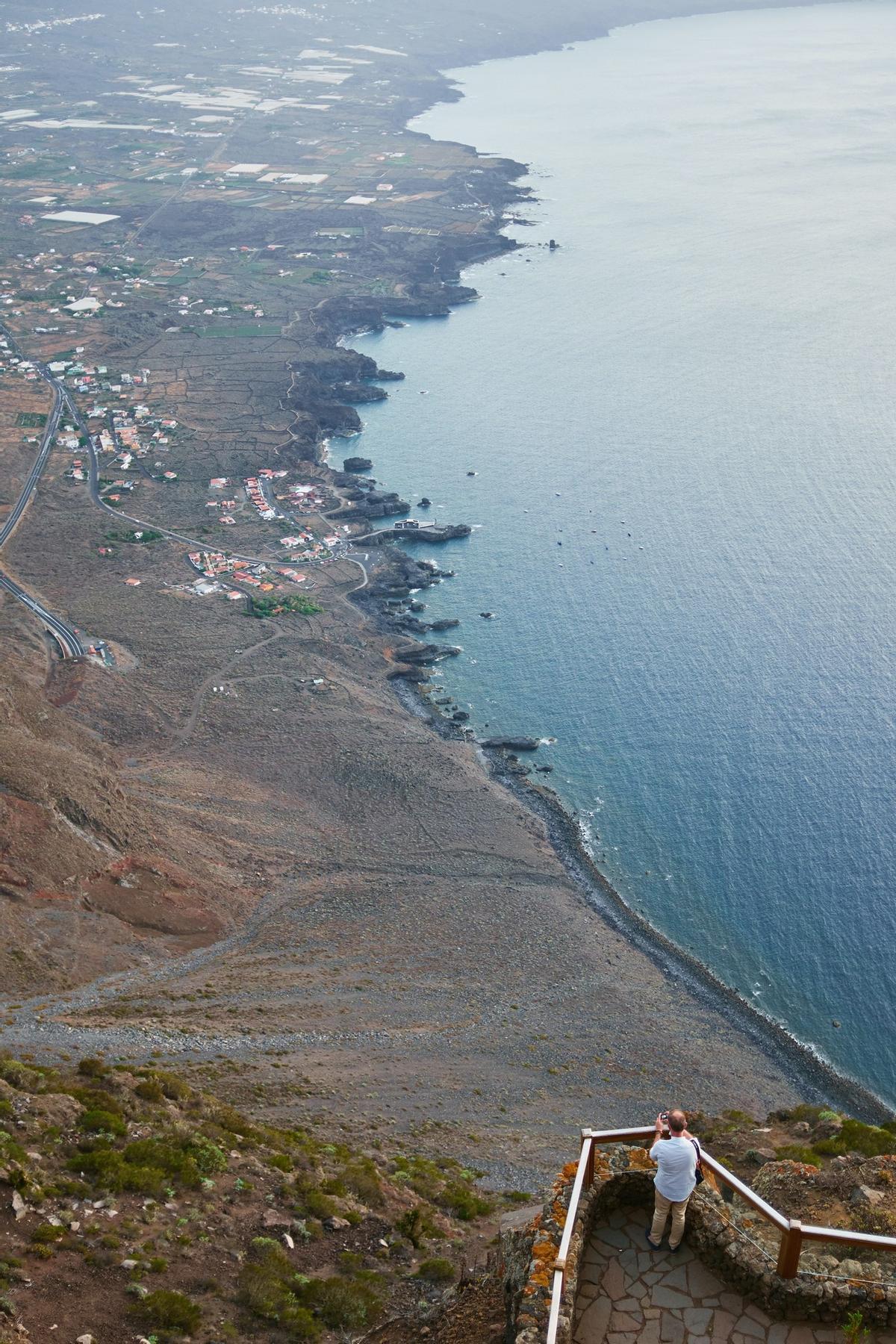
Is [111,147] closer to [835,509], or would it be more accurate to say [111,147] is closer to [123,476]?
[123,476]

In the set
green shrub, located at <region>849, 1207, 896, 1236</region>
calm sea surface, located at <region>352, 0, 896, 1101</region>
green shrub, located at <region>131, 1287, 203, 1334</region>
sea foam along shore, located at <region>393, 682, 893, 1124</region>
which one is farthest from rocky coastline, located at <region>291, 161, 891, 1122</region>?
green shrub, located at <region>131, 1287, 203, 1334</region>

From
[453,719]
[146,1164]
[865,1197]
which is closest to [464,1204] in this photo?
[146,1164]

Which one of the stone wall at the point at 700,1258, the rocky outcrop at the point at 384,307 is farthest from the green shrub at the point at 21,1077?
the rocky outcrop at the point at 384,307

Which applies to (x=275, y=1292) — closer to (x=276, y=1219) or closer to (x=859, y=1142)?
(x=276, y=1219)

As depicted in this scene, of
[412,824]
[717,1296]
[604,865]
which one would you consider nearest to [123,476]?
[412,824]

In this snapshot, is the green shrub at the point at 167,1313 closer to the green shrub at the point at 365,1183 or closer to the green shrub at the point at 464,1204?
the green shrub at the point at 365,1183

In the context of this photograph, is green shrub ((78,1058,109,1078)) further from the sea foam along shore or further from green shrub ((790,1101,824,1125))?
the sea foam along shore
